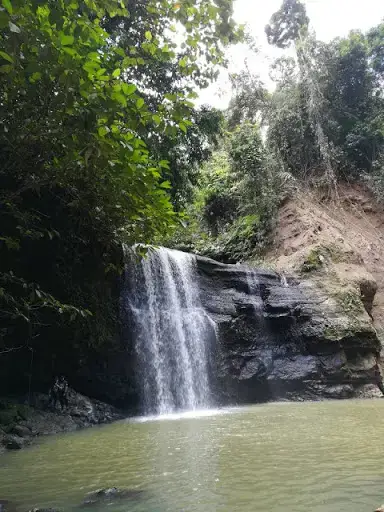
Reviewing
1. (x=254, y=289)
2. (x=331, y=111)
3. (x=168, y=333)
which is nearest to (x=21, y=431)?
(x=168, y=333)

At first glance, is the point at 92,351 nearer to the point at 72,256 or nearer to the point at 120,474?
the point at 72,256

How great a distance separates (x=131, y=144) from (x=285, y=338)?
923 cm

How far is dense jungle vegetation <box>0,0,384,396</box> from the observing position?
3656mm

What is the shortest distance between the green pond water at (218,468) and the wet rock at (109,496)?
7cm

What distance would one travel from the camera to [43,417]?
810 cm

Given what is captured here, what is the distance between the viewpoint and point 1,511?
295cm

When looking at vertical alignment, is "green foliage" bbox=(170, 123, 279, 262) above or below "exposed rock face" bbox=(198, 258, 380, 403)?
above

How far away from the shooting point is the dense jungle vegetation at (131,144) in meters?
3.66

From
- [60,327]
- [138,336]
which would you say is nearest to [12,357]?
[60,327]

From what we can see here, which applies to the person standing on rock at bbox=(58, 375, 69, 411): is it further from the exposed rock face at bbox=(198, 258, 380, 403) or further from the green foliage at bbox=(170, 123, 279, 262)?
the green foliage at bbox=(170, 123, 279, 262)

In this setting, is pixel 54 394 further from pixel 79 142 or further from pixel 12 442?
pixel 79 142

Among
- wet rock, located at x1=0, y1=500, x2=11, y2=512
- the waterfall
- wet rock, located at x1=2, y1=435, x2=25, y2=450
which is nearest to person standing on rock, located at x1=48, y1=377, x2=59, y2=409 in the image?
the waterfall

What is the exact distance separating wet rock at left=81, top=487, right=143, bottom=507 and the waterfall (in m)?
6.70

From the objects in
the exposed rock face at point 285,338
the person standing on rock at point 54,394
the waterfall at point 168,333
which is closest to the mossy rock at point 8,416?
the person standing on rock at point 54,394
